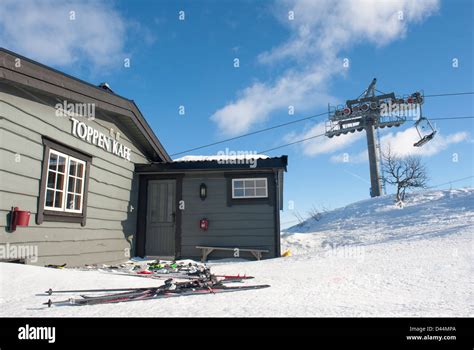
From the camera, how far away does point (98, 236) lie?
7.34 meters

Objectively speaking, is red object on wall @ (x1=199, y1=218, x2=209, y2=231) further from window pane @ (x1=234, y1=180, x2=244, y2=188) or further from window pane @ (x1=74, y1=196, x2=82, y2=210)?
window pane @ (x1=74, y1=196, x2=82, y2=210)

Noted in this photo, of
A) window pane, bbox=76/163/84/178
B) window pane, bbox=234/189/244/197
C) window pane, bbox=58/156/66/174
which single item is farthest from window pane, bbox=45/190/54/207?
window pane, bbox=234/189/244/197

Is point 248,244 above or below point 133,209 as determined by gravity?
below

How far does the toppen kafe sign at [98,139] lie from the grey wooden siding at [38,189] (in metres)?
0.12

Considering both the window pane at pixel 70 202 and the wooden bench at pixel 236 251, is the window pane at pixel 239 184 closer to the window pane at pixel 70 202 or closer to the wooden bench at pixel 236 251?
the wooden bench at pixel 236 251

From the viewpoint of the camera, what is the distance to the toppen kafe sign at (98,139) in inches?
263

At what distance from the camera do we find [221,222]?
8.94 meters

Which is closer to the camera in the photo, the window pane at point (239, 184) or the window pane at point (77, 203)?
the window pane at point (77, 203)

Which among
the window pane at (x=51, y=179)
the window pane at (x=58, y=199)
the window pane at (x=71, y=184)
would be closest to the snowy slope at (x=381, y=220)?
the window pane at (x=71, y=184)

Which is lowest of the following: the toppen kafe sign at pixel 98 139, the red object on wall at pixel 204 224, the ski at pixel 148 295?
the ski at pixel 148 295

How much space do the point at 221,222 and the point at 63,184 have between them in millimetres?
4260
